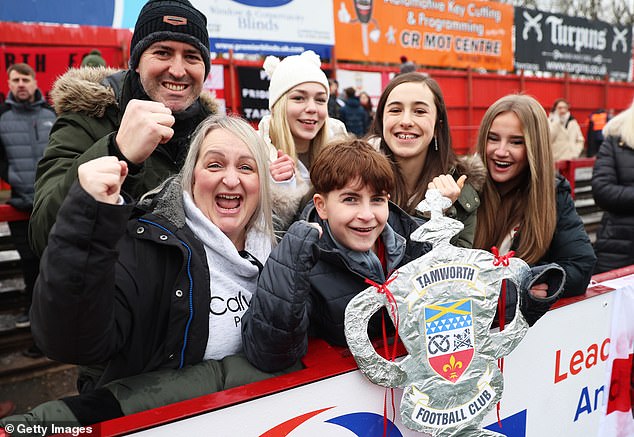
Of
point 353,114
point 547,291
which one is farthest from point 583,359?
point 353,114

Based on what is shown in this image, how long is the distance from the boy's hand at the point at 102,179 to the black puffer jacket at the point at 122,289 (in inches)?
0.9

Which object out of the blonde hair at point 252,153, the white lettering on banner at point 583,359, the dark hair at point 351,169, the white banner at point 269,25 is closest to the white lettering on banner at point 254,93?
the white banner at point 269,25

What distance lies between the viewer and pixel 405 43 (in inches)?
459

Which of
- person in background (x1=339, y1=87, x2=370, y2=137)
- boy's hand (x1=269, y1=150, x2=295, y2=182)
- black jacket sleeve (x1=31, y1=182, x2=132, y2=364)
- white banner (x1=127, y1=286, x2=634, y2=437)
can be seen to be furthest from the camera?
person in background (x1=339, y1=87, x2=370, y2=137)

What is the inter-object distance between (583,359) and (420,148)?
3.77 ft

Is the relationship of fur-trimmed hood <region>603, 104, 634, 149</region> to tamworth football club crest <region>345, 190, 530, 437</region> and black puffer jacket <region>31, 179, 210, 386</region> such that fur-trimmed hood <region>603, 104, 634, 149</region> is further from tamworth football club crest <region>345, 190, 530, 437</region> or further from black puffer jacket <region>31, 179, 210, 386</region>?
black puffer jacket <region>31, 179, 210, 386</region>

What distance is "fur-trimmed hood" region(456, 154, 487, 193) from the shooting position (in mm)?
2213

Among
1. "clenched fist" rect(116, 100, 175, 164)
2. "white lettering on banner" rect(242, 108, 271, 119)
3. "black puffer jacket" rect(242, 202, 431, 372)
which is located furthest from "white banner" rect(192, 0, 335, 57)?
"black puffer jacket" rect(242, 202, 431, 372)

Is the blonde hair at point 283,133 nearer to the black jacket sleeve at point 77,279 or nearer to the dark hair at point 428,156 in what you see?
the dark hair at point 428,156

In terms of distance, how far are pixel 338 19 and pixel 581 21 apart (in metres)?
10.3

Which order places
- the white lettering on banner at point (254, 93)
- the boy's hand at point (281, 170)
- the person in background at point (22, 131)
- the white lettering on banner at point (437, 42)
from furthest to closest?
the white lettering on banner at point (437, 42) → the white lettering on banner at point (254, 93) → the person in background at point (22, 131) → the boy's hand at point (281, 170)

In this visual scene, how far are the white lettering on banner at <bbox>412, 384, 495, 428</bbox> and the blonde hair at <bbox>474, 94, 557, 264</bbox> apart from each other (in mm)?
785

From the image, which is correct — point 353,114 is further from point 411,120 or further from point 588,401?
point 588,401

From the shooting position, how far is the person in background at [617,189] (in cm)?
328
